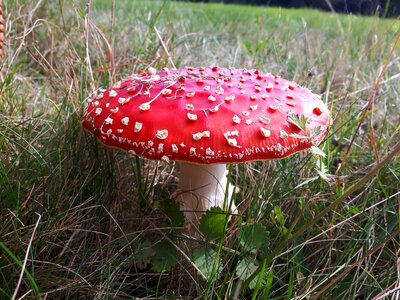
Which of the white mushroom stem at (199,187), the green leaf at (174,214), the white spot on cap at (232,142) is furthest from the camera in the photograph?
the white mushroom stem at (199,187)

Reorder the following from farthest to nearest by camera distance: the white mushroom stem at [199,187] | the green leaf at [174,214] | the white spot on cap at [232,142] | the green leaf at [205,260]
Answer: the white mushroom stem at [199,187] < the green leaf at [174,214] < the green leaf at [205,260] < the white spot on cap at [232,142]

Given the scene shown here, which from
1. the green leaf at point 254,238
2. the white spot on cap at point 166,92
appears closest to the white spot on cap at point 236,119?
the white spot on cap at point 166,92

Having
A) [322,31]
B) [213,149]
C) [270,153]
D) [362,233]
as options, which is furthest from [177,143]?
[322,31]

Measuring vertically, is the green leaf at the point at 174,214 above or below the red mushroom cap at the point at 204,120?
below

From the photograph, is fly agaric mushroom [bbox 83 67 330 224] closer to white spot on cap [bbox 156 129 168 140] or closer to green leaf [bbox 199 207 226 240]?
white spot on cap [bbox 156 129 168 140]

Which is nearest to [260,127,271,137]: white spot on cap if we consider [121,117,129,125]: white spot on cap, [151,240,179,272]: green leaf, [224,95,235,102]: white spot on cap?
[224,95,235,102]: white spot on cap

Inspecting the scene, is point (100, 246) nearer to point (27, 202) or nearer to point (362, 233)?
point (27, 202)

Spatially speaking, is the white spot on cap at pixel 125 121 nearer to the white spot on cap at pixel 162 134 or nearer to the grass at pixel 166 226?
the white spot on cap at pixel 162 134

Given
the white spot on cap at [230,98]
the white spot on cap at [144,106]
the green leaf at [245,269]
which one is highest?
the white spot on cap at [230,98]
